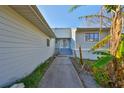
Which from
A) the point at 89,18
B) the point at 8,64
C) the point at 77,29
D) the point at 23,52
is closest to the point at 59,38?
the point at 77,29

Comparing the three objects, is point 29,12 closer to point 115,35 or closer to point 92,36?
point 115,35

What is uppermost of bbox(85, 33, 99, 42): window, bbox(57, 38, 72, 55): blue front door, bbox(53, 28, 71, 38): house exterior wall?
bbox(53, 28, 71, 38): house exterior wall

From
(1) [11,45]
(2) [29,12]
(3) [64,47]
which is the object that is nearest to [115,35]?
(2) [29,12]

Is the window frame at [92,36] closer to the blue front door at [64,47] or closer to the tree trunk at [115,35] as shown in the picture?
the blue front door at [64,47]

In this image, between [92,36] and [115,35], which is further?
[92,36]

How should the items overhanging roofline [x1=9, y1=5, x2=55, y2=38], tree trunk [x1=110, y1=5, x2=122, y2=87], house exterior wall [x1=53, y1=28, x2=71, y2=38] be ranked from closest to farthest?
overhanging roofline [x1=9, y1=5, x2=55, y2=38], tree trunk [x1=110, y1=5, x2=122, y2=87], house exterior wall [x1=53, y1=28, x2=71, y2=38]

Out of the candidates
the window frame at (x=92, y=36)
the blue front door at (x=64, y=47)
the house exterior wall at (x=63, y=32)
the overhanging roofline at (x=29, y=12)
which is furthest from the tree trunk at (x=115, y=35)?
the blue front door at (x=64, y=47)

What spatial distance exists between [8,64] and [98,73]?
5.27 metres

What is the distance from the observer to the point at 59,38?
30781 mm

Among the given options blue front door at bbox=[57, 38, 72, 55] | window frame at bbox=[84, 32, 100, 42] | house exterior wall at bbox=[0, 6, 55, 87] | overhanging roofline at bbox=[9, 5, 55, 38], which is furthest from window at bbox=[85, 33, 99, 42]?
house exterior wall at bbox=[0, 6, 55, 87]

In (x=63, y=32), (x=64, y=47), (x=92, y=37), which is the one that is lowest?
(x=64, y=47)

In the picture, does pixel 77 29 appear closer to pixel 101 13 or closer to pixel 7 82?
pixel 101 13

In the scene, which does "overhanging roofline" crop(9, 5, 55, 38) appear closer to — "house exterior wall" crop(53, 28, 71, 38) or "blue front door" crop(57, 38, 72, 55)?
"house exterior wall" crop(53, 28, 71, 38)
